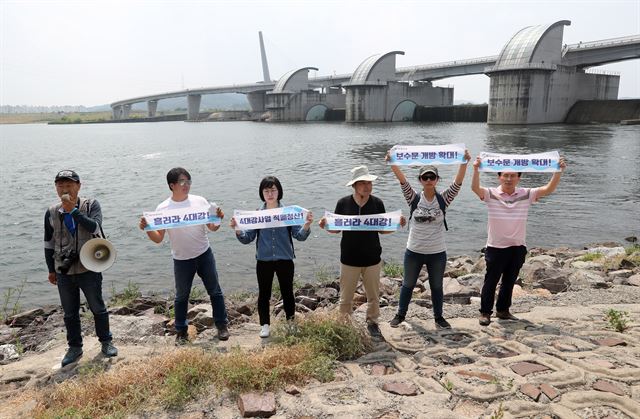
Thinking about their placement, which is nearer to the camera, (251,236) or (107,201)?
(251,236)

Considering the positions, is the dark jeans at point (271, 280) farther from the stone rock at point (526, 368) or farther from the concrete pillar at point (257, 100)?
the concrete pillar at point (257, 100)

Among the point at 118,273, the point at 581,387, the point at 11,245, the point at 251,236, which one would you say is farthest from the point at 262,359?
the point at 11,245

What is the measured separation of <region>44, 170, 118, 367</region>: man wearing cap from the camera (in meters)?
5.07

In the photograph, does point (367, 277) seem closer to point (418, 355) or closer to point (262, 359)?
point (418, 355)

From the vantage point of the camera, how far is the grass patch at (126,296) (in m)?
8.66

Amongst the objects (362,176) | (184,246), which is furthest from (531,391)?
(184,246)

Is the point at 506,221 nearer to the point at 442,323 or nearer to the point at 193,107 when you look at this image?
the point at 442,323

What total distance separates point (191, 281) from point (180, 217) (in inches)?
33.1

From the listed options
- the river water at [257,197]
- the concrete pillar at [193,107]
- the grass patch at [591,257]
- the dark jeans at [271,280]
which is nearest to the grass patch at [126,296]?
the river water at [257,197]

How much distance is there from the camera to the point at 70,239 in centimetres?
509

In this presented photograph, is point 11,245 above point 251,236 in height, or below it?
below

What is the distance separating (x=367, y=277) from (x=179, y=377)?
2.39 m

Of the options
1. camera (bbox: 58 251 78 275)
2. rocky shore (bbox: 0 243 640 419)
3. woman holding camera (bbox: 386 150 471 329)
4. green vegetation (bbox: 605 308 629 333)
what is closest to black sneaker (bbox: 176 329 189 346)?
rocky shore (bbox: 0 243 640 419)

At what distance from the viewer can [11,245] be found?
14.0 m
